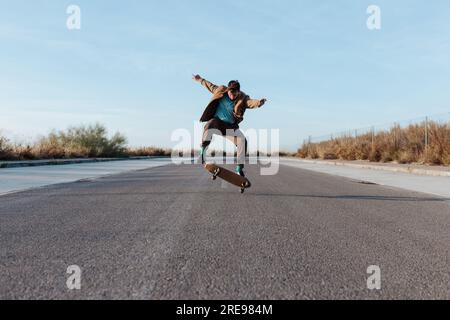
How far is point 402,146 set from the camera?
26609 millimetres

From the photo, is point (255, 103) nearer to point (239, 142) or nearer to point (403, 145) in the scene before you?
point (239, 142)

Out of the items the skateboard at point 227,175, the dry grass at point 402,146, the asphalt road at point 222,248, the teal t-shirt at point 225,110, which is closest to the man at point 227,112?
the teal t-shirt at point 225,110

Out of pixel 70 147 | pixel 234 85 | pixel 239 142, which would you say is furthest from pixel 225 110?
pixel 70 147

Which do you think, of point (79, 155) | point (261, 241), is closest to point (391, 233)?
point (261, 241)

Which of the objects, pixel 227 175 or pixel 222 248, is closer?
pixel 222 248

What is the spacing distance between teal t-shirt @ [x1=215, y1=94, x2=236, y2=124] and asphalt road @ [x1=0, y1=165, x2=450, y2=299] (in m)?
1.93

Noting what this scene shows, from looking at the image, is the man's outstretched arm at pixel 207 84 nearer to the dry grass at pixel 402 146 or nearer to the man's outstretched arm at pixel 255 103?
the man's outstretched arm at pixel 255 103

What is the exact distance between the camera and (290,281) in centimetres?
329

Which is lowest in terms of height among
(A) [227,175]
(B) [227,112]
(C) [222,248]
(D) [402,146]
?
(C) [222,248]

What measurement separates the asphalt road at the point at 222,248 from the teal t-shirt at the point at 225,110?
6.34 feet

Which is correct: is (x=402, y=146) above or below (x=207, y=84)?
below

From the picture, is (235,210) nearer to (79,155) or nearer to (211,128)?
(211,128)

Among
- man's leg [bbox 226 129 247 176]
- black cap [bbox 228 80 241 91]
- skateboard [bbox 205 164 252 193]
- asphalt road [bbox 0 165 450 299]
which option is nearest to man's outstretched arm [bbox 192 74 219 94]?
black cap [bbox 228 80 241 91]

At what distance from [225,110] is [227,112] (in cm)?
6
